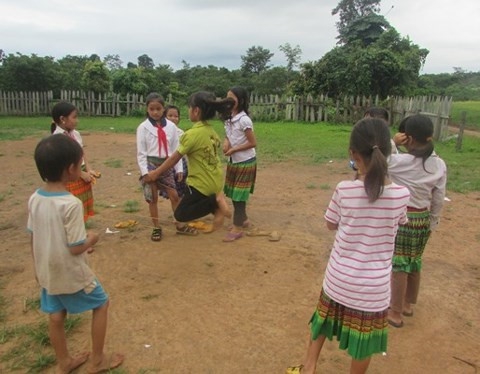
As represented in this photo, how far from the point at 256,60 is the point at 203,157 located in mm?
35930

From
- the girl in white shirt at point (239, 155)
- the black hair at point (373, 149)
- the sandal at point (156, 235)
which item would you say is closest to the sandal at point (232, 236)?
the girl in white shirt at point (239, 155)

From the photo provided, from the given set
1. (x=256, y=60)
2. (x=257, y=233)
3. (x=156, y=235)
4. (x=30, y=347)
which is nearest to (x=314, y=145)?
(x=257, y=233)

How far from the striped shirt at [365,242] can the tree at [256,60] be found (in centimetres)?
3745

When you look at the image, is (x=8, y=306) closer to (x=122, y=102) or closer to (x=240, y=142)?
(x=240, y=142)

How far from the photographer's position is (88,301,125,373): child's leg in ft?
8.64

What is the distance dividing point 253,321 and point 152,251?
170 centimetres

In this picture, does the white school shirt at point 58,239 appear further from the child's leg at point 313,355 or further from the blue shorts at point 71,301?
the child's leg at point 313,355

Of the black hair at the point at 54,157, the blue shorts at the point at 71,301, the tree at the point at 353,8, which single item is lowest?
the blue shorts at the point at 71,301

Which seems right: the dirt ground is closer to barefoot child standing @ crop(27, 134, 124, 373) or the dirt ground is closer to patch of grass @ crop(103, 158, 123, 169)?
barefoot child standing @ crop(27, 134, 124, 373)

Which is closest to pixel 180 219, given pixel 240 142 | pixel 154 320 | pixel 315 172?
pixel 240 142

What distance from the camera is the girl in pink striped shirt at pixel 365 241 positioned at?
2203 millimetres

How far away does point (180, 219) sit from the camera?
456 centimetres

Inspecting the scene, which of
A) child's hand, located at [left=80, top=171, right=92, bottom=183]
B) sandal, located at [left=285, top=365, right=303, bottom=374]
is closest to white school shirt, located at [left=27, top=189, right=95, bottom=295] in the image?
sandal, located at [left=285, top=365, right=303, bottom=374]

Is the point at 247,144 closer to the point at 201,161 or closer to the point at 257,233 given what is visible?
the point at 201,161
